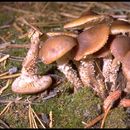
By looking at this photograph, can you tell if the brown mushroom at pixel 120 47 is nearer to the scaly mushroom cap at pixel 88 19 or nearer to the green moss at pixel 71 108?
the scaly mushroom cap at pixel 88 19

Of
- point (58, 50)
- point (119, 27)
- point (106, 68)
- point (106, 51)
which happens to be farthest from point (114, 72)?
point (58, 50)

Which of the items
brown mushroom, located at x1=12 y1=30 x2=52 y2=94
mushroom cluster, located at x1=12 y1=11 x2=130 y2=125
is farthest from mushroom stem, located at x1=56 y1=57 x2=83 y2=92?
brown mushroom, located at x1=12 y1=30 x2=52 y2=94

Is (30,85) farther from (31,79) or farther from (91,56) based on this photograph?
(91,56)

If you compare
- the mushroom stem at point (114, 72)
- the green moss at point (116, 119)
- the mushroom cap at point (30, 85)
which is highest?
the mushroom stem at point (114, 72)

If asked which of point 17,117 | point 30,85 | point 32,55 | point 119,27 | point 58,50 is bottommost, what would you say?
point 17,117

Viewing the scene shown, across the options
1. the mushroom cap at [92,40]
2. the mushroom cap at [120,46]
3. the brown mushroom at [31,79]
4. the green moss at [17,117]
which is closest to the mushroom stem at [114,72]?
the mushroom cap at [120,46]

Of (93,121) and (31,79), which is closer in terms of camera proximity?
(93,121)

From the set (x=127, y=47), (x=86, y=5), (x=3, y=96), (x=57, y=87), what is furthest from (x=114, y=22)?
(x=86, y=5)

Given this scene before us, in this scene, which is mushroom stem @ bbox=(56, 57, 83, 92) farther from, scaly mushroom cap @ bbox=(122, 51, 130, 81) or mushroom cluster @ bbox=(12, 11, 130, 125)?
scaly mushroom cap @ bbox=(122, 51, 130, 81)
